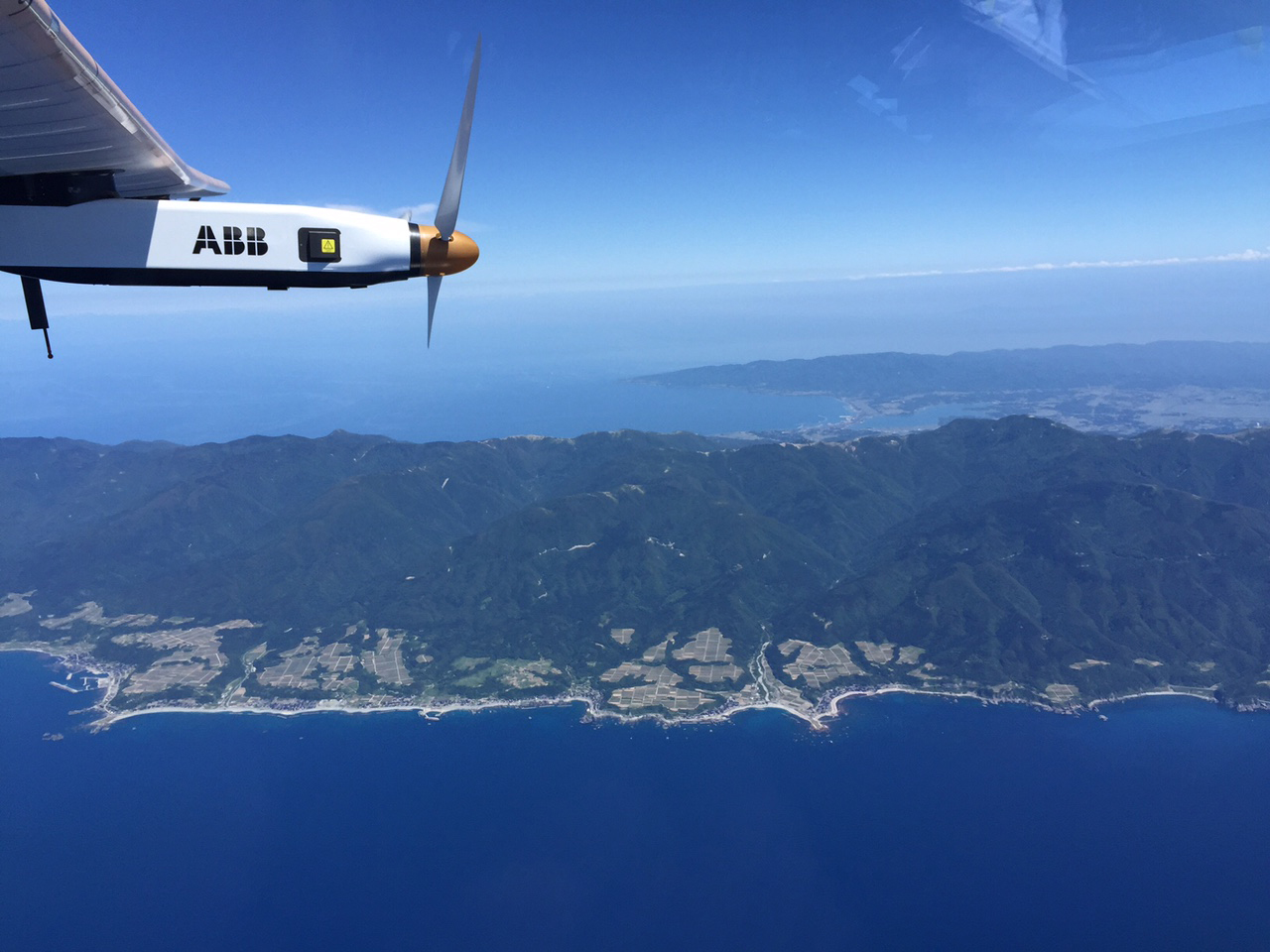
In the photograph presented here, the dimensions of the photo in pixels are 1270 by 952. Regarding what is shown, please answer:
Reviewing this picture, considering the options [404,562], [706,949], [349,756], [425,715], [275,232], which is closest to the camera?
[275,232]

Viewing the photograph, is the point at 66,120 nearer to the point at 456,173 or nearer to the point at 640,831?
the point at 456,173

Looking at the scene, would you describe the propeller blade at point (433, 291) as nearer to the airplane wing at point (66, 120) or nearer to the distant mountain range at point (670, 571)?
the airplane wing at point (66, 120)

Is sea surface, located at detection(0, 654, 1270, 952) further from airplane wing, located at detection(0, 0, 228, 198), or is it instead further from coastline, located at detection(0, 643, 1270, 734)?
airplane wing, located at detection(0, 0, 228, 198)

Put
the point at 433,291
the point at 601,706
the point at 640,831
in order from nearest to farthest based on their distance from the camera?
the point at 433,291
the point at 640,831
the point at 601,706

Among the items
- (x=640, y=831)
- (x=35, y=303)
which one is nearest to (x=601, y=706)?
(x=640, y=831)

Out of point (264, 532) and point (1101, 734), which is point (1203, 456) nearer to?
point (1101, 734)

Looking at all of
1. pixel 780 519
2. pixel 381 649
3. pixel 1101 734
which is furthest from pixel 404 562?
pixel 1101 734

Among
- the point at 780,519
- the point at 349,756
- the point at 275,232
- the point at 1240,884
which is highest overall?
the point at 275,232
